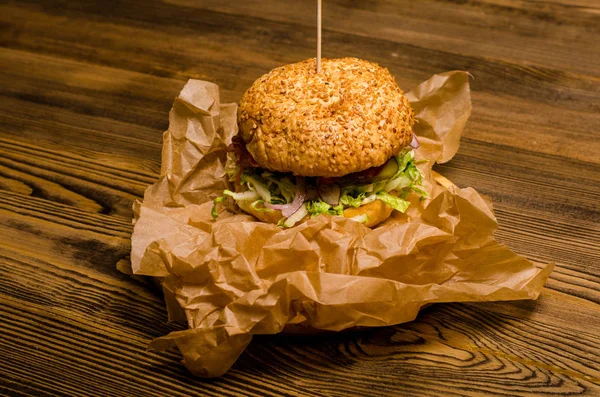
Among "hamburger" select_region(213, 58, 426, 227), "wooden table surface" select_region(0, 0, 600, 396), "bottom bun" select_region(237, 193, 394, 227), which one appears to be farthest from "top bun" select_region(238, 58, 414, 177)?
"wooden table surface" select_region(0, 0, 600, 396)

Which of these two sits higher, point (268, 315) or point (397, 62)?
point (397, 62)

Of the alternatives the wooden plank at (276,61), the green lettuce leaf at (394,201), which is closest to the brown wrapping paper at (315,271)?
the green lettuce leaf at (394,201)

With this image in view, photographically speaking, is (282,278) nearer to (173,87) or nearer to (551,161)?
(551,161)

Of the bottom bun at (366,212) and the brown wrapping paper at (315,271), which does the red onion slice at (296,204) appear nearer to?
the bottom bun at (366,212)

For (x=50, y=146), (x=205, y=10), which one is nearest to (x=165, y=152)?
(x=50, y=146)

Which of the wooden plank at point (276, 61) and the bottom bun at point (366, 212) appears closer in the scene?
the bottom bun at point (366, 212)

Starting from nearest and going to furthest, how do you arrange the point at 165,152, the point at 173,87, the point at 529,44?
the point at 165,152
the point at 173,87
the point at 529,44
